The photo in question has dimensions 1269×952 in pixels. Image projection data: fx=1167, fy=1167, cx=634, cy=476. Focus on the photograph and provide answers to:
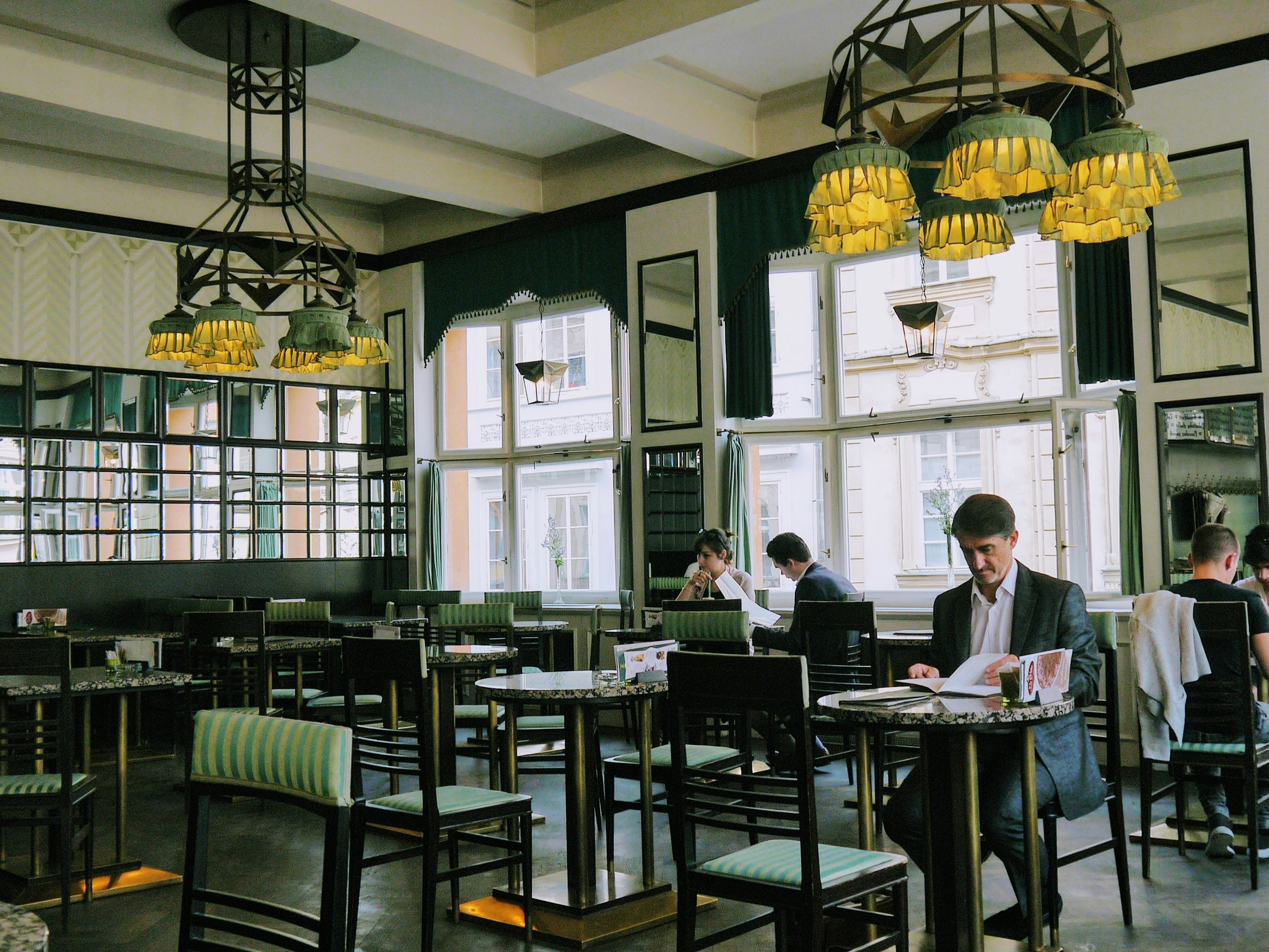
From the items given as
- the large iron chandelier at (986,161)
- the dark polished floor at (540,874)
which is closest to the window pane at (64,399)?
the dark polished floor at (540,874)

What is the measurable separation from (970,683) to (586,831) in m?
1.54

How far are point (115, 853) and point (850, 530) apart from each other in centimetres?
553

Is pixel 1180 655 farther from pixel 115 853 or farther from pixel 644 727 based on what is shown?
pixel 115 853

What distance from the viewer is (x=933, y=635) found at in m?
3.93

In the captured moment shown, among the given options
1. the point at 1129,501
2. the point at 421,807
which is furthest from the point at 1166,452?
the point at 421,807

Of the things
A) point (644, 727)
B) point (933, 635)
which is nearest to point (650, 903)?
point (644, 727)

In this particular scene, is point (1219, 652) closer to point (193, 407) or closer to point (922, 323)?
point (922, 323)

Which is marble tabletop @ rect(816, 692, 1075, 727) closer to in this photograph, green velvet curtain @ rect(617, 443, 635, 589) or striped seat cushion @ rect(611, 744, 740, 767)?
striped seat cushion @ rect(611, 744, 740, 767)

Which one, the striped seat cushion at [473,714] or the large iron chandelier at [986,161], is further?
the striped seat cushion at [473,714]

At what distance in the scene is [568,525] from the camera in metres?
10.3

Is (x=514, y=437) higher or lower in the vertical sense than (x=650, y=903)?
higher

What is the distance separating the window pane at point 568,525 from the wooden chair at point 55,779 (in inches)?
222

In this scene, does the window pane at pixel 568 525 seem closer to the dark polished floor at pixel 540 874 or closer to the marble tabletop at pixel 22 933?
the dark polished floor at pixel 540 874

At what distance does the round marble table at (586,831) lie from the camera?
159 inches
